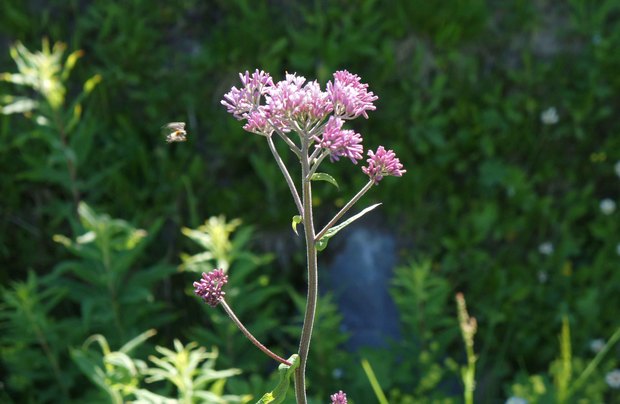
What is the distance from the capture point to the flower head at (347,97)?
1.82 m

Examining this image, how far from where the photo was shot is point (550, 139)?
5.18 m

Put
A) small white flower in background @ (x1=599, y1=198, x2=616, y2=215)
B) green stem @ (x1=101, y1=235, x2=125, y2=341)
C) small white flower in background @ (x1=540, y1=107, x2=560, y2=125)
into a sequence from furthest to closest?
small white flower in background @ (x1=540, y1=107, x2=560, y2=125) → small white flower in background @ (x1=599, y1=198, x2=616, y2=215) → green stem @ (x1=101, y1=235, x2=125, y2=341)

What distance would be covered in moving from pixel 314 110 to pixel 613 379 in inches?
124

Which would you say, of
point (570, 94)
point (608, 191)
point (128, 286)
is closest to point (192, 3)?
point (128, 286)

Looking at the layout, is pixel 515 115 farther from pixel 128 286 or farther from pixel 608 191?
pixel 128 286

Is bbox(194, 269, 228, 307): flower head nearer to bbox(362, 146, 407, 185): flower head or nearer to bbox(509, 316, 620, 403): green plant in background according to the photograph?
bbox(362, 146, 407, 185): flower head

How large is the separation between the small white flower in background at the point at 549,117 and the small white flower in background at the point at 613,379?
1630 millimetres

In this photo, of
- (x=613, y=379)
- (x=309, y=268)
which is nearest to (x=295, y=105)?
(x=309, y=268)

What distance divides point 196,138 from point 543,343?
242cm

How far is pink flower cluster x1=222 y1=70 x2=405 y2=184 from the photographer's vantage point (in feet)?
5.83

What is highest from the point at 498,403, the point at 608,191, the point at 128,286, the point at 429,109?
the point at 429,109

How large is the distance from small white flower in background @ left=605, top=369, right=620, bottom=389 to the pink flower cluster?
9.63ft

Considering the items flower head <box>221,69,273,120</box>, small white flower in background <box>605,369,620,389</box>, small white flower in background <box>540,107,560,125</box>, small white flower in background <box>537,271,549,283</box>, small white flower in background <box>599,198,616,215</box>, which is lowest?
flower head <box>221,69,273,120</box>

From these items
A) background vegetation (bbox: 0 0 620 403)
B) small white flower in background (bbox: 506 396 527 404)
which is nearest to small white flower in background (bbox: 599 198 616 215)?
background vegetation (bbox: 0 0 620 403)
